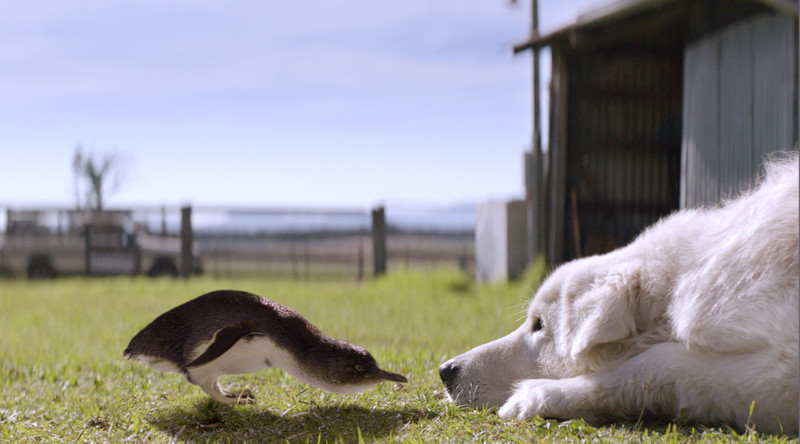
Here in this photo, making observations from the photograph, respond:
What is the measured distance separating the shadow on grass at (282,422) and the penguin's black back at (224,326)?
0.30m

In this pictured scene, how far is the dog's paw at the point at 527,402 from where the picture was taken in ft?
8.29

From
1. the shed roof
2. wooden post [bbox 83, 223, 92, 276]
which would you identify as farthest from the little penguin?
wooden post [bbox 83, 223, 92, 276]

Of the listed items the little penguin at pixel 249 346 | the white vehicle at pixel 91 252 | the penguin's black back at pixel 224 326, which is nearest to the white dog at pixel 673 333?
the little penguin at pixel 249 346

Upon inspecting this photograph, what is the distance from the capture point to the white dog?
2279 mm

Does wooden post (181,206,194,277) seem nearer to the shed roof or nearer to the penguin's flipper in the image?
the shed roof

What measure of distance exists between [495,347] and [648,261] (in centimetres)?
78

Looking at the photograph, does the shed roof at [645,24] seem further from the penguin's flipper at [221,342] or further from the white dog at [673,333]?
the penguin's flipper at [221,342]

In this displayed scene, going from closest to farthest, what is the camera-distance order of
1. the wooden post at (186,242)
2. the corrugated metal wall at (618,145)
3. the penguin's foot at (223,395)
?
the penguin's foot at (223,395) → the corrugated metal wall at (618,145) → the wooden post at (186,242)

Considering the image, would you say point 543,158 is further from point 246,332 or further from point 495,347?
point 246,332

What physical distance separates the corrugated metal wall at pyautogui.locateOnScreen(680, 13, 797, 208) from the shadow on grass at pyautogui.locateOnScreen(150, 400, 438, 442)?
4240 mm

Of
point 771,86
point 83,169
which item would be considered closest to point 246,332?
point 771,86

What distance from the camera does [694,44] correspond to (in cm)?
708

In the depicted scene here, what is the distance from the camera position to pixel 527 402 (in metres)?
2.55

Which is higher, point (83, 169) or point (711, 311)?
point (83, 169)
